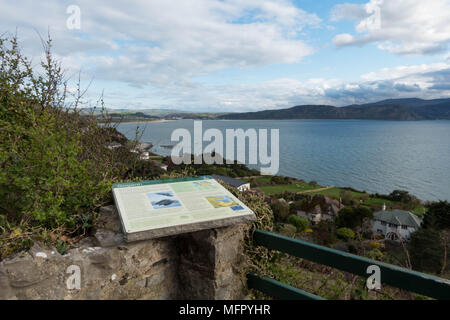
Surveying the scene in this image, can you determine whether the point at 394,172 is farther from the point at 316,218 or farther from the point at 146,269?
the point at 146,269

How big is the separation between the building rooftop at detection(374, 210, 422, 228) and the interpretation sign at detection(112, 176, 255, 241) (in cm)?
3494

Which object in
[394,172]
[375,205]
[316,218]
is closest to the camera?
[316,218]

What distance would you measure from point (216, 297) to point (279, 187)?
5105cm

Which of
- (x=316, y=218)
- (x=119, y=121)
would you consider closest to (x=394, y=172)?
(x=316, y=218)

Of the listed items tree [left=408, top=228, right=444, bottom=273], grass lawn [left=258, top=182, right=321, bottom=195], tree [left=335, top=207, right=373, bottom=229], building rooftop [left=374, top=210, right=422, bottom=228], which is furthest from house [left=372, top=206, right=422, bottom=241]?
grass lawn [left=258, top=182, right=321, bottom=195]

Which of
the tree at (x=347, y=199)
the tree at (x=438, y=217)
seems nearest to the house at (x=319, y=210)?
the tree at (x=347, y=199)

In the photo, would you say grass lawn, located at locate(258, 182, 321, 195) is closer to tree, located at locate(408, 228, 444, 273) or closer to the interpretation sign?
tree, located at locate(408, 228, 444, 273)

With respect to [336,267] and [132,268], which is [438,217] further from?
[132,268]

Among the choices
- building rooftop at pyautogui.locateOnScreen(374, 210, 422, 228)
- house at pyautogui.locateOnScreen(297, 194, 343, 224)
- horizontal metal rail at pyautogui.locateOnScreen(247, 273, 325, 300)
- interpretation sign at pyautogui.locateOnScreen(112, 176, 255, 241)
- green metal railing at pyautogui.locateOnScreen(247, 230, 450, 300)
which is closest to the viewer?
green metal railing at pyautogui.locateOnScreen(247, 230, 450, 300)

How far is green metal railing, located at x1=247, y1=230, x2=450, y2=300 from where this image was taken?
69.6 inches

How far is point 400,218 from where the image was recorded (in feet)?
109

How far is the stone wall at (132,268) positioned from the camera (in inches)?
75.7

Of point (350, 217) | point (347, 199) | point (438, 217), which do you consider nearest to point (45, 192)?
point (350, 217)
